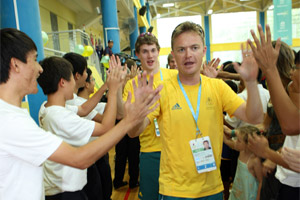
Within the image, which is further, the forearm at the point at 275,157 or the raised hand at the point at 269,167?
the raised hand at the point at 269,167

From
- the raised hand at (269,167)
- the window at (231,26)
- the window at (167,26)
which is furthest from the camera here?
the window at (167,26)

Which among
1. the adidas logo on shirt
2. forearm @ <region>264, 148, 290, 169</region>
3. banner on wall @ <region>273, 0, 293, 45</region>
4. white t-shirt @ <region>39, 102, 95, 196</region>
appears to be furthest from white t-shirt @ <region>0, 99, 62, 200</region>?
banner on wall @ <region>273, 0, 293, 45</region>

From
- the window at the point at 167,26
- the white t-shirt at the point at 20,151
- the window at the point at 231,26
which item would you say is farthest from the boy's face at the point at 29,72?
the window at the point at 231,26

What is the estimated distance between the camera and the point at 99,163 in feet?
7.87

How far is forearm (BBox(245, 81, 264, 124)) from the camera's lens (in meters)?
1.24

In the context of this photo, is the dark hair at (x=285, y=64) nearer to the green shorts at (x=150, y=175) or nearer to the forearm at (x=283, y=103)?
the forearm at (x=283, y=103)

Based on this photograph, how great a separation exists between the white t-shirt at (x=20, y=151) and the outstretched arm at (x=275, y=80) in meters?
1.00

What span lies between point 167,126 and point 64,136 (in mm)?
682

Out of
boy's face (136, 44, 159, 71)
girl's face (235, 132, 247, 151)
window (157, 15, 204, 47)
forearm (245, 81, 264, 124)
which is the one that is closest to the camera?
forearm (245, 81, 264, 124)

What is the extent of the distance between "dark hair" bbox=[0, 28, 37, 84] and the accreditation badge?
3.25 feet

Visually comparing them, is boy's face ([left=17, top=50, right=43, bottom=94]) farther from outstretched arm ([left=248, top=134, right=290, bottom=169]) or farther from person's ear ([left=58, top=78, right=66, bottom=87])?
outstretched arm ([left=248, top=134, right=290, bottom=169])

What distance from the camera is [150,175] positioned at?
2160mm

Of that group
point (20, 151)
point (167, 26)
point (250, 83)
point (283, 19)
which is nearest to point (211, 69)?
point (250, 83)

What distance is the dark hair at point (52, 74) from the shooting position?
168 centimetres
